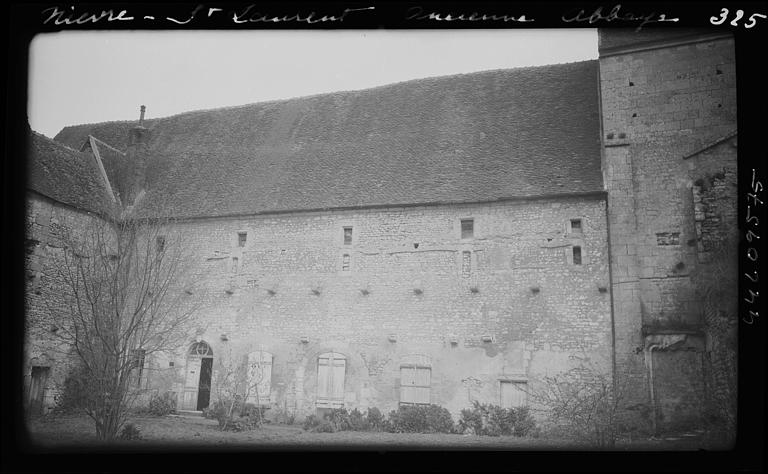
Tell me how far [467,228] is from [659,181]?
15.1ft

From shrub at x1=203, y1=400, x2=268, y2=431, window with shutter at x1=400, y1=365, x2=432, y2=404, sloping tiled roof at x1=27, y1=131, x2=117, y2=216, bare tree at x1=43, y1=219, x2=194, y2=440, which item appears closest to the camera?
bare tree at x1=43, y1=219, x2=194, y2=440

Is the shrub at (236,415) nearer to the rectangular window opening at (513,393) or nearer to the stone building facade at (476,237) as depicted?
the stone building facade at (476,237)

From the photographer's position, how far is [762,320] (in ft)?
27.0

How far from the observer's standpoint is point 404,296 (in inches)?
582

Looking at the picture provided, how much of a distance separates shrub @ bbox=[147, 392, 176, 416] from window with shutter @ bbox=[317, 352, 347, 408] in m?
4.08

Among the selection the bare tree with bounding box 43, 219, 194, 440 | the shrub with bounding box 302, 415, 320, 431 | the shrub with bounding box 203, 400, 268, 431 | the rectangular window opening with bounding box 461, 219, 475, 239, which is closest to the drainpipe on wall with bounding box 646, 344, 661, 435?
the rectangular window opening with bounding box 461, 219, 475, 239

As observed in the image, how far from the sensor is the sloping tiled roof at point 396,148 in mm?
15109

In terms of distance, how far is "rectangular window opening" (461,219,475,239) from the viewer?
14.7 m

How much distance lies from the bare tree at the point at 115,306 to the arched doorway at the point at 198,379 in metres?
0.68

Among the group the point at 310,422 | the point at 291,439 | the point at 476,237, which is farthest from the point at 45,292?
the point at 476,237

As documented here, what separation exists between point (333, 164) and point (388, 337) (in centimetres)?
545
